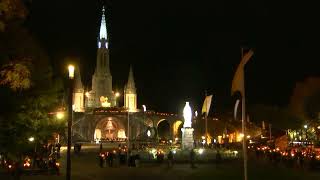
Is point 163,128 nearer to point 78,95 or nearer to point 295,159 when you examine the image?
point 78,95

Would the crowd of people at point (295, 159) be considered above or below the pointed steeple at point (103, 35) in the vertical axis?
below

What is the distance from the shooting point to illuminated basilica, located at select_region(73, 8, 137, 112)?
13025 cm

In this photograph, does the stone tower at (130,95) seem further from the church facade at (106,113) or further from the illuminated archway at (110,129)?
the illuminated archway at (110,129)

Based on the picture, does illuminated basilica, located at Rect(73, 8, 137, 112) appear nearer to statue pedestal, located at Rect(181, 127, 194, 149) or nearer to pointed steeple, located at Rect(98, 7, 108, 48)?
pointed steeple, located at Rect(98, 7, 108, 48)

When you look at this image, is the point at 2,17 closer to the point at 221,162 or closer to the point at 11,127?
the point at 11,127

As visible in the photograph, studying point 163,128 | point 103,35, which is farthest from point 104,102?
point 103,35

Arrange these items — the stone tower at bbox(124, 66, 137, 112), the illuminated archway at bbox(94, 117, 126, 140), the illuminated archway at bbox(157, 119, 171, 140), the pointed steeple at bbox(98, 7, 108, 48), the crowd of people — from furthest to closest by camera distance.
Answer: the pointed steeple at bbox(98, 7, 108, 48)
the stone tower at bbox(124, 66, 137, 112)
the illuminated archway at bbox(157, 119, 171, 140)
the illuminated archway at bbox(94, 117, 126, 140)
the crowd of people

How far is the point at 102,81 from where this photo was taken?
438ft

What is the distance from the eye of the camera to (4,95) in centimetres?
1616

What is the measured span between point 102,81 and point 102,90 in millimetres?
2229

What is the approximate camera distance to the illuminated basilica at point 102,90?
427ft

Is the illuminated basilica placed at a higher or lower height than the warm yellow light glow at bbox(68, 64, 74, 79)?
higher

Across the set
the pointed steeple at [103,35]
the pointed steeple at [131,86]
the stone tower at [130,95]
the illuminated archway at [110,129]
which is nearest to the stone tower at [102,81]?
the pointed steeple at [103,35]

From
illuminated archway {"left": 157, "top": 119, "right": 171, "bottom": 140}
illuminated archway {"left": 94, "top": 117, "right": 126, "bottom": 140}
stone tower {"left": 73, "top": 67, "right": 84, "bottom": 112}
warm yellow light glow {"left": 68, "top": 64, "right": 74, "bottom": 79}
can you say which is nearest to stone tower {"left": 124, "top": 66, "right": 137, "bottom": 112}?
illuminated archway {"left": 157, "top": 119, "right": 171, "bottom": 140}
